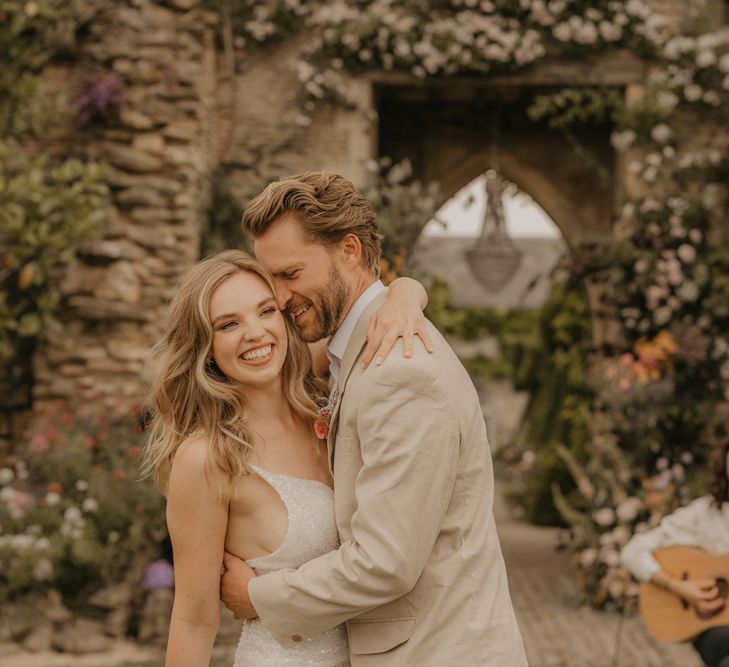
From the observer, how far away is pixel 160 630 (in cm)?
570

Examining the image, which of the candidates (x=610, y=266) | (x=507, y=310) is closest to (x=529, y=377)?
(x=610, y=266)

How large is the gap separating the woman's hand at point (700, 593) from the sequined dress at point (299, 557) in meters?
2.52

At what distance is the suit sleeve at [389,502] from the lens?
1938mm

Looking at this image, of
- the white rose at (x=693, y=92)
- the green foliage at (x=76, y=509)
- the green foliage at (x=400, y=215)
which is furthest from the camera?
the white rose at (x=693, y=92)

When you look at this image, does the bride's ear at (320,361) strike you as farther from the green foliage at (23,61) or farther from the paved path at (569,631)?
the green foliage at (23,61)

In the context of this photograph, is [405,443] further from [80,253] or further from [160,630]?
[80,253]

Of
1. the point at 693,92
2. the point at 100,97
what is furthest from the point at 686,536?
the point at 100,97

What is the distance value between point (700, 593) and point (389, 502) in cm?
293

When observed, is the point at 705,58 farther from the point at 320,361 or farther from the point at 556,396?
the point at 320,361

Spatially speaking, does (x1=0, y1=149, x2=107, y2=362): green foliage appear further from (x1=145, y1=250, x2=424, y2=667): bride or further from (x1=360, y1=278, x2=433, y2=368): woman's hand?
(x1=360, y1=278, x2=433, y2=368): woman's hand

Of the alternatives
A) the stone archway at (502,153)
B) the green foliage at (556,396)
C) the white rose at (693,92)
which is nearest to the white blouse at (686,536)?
the white rose at (693,92)

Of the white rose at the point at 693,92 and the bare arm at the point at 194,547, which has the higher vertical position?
the white rose at the point at 693,92

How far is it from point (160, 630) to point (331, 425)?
398cm

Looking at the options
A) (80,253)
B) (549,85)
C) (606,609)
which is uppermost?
(549,85)
